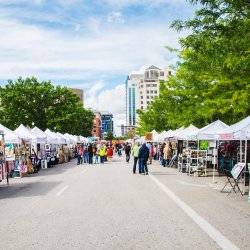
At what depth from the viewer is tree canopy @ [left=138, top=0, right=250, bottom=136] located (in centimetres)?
1850

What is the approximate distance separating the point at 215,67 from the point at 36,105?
2311 inches

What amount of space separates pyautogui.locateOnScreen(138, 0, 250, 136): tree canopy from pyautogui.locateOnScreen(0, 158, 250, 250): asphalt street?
546 cm

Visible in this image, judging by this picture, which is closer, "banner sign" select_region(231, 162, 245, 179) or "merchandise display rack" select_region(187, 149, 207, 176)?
"banner sign" select_region(231, 162, 245, 179)

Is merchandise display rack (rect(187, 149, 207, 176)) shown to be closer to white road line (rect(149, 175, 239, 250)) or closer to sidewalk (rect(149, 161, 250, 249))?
sidewalk (rect(149, 161, 250, 249))

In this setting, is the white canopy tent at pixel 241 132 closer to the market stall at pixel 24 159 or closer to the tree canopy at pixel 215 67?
the tree canopy at pixel 215 67

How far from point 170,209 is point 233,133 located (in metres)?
7.15

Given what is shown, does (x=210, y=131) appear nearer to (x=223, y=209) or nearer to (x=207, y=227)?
(x=223, y=209)

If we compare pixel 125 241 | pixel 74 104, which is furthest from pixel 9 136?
pixel 74 104

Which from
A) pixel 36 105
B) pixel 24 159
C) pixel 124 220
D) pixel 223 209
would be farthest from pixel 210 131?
pixel 36 105

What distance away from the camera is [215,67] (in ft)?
79.8

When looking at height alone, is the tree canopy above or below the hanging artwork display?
above

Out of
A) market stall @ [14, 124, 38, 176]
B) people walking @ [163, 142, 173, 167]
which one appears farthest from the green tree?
market stall @ [14, 124, 38, 176]

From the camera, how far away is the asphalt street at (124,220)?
339 inches

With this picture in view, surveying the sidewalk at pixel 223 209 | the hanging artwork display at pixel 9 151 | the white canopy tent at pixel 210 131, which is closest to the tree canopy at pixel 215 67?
the white canopy tent at pixel 210 131
